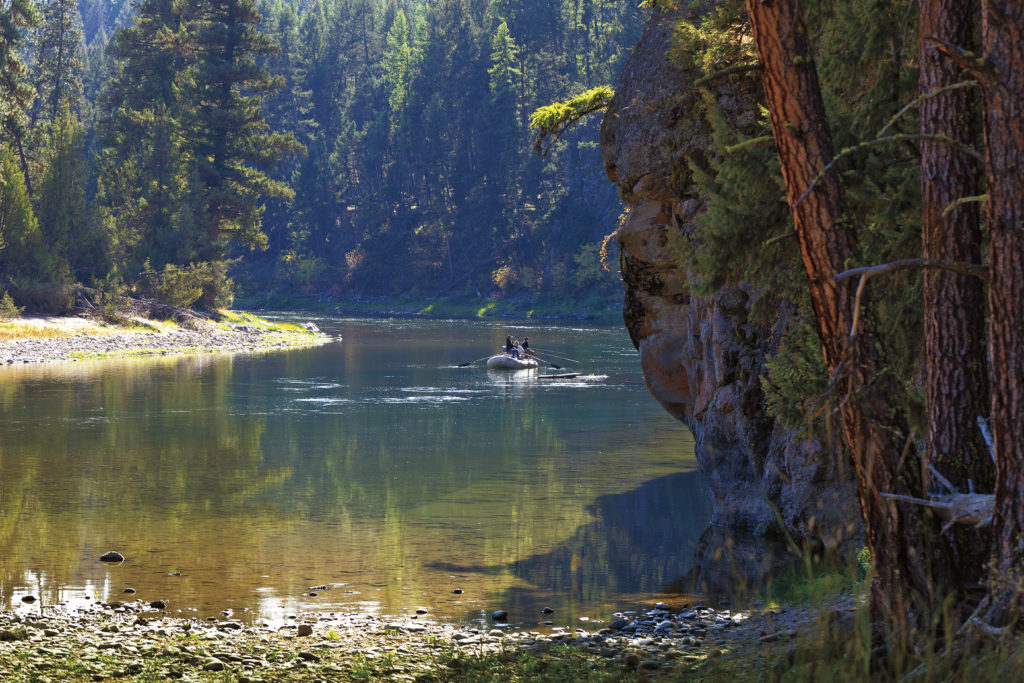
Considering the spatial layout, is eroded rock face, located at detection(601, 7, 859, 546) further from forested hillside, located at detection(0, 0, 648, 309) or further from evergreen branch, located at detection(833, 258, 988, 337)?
forested hillside, located at detection(0, 0, 648, 309)

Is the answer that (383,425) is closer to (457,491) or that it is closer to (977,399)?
(457,491)

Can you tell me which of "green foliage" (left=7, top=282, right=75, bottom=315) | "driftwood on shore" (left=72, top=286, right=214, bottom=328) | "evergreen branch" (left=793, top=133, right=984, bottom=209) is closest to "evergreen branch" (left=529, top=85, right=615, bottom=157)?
"evergreen branch" (left=793, top=133, right=984, bottom=209)

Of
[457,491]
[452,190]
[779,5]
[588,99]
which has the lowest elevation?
[457,491]

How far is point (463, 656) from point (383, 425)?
61.9 ft

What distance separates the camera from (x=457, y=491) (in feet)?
63.3

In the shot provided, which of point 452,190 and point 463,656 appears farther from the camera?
point 452,190

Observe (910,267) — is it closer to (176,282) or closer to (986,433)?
(986,433)

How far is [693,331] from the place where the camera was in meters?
17.0

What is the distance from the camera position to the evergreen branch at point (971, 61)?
20.0 feet

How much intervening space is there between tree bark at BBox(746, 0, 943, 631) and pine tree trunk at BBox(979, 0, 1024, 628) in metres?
0.74

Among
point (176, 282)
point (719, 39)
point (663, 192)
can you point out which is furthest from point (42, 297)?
point (719, 39)

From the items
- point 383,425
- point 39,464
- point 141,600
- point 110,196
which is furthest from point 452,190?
point 141,600

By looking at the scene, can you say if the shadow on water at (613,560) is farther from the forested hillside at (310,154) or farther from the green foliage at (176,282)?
the green foliage at (176,282)

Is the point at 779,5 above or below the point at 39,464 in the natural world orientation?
above
